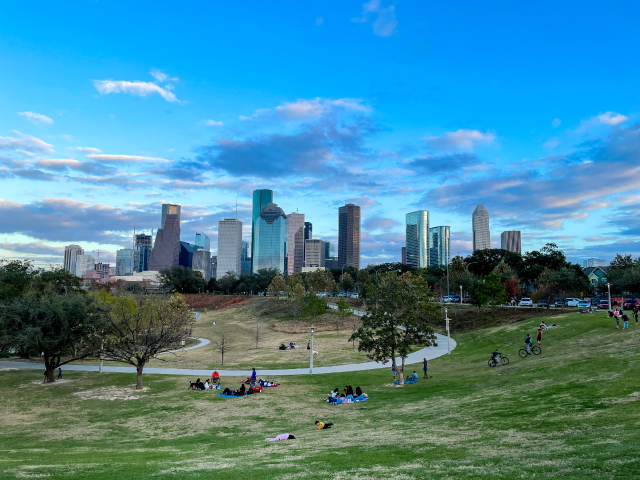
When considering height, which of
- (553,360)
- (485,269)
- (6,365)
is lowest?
(6,365)

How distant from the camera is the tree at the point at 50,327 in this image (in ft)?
114

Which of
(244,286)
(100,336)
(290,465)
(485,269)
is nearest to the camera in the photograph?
(290,465)

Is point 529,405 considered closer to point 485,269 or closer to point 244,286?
point 485,269

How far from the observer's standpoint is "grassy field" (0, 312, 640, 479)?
11.9 metres

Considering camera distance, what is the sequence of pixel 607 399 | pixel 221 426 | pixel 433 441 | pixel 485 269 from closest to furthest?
pixel 433 441, pixel 607 399, pixel 221 426, pixel 485 269

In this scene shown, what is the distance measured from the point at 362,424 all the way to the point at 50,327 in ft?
96.5

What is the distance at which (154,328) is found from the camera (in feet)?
117

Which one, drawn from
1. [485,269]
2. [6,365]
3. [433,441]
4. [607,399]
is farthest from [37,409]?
[485,269]

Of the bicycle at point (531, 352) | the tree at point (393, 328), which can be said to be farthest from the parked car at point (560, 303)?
the tree at point (393, 328)

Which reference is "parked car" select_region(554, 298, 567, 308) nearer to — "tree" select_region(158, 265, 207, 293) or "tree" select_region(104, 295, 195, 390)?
"tree" select_region(104, 295, 195, 390)

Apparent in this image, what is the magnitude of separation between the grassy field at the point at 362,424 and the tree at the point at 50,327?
2.95 m

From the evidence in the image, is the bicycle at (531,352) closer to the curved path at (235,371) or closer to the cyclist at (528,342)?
the cyclist at (528,342)

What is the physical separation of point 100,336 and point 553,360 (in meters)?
36.0

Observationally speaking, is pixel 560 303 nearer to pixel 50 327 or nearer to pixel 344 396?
pixel 344 396
